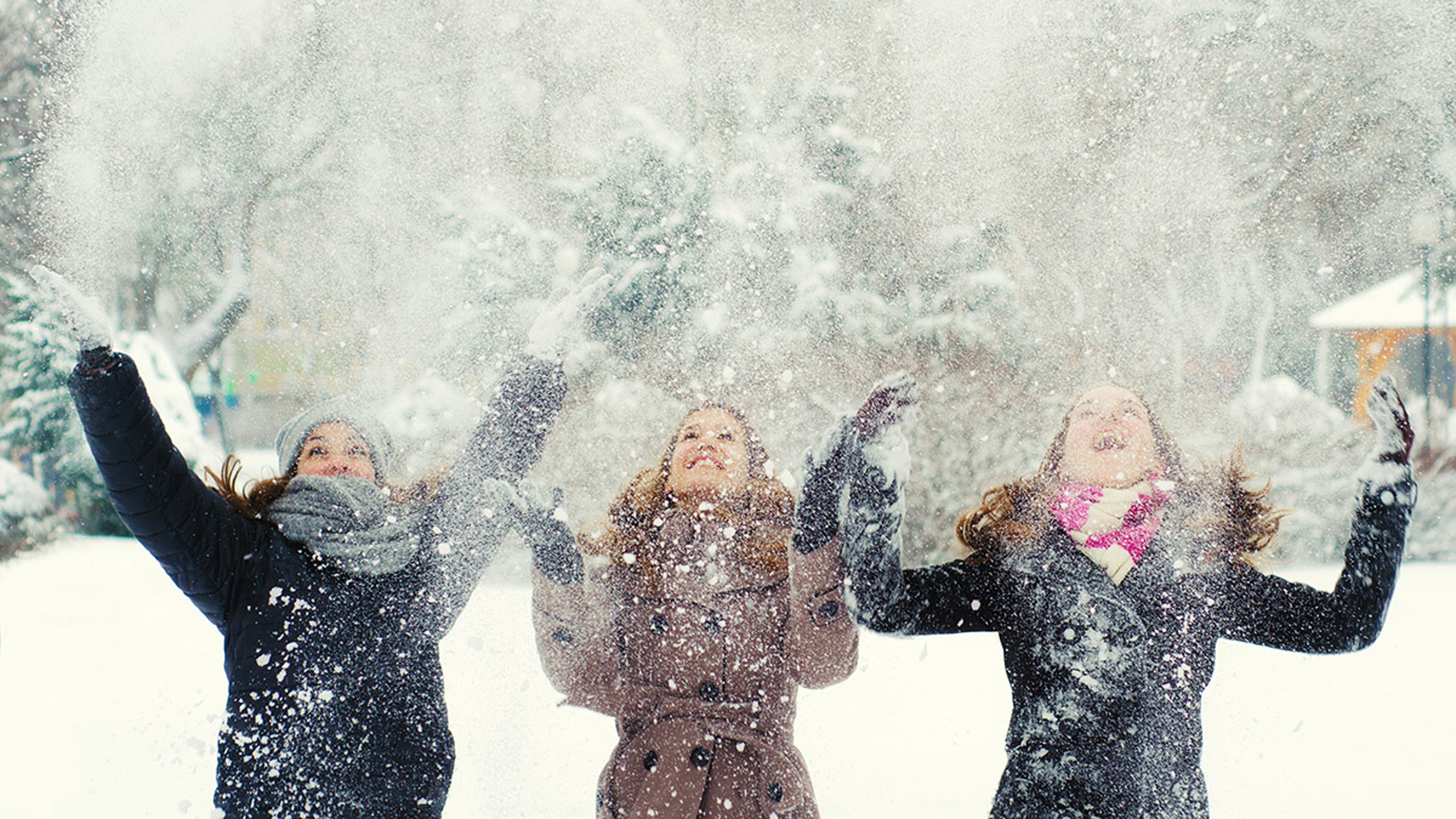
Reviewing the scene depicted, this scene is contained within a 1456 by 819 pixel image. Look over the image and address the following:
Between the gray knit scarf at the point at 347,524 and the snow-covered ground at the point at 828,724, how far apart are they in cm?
72

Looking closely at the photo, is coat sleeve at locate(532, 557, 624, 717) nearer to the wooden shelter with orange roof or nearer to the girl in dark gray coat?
the girl in dark gray coat

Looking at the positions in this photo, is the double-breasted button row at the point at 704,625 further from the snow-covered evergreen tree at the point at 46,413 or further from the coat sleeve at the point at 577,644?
the snow-covered evergreen tree at the point at 46,413

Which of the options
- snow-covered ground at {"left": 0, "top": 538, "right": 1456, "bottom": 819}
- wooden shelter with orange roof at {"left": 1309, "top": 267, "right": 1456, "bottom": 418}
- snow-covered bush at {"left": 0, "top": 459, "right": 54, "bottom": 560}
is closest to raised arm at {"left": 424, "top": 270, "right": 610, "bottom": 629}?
snow-covered ground at {"left": 0, "top": 538, "right": 1456, "bottom": 819}

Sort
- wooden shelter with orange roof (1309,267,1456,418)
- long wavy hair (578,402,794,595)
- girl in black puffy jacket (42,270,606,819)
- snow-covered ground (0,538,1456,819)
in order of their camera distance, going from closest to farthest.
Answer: girl in black puffy jacket (42,270,606,819) → long wavy hair (578,402,794,595) → snow-covered ground (0,538,1456,819) → wooden shelter with orange roof (1309,267,1456,418)

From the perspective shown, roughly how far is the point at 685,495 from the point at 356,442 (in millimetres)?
743

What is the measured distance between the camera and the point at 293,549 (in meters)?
2.02

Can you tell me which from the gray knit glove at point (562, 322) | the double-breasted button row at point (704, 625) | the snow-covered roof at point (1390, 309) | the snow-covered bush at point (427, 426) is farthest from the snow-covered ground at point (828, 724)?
the snow-covered roof at point (1390, 309)

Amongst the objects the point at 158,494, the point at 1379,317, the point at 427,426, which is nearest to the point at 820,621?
the point at 158,494

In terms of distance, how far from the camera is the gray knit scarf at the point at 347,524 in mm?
1973

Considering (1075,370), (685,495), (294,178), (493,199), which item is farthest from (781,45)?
(685,495)

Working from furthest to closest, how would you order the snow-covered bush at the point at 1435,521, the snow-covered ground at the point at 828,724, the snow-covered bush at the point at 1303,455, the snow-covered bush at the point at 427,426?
the snow-covered bush at the point at 1435,521
the snow-covered bush at the point at 1303,455
the snow-covered bush at the point at 427,426
the snow-covered ground at the point at 828,724

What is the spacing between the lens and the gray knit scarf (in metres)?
1.97

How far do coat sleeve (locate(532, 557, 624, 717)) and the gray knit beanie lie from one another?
1.64ft

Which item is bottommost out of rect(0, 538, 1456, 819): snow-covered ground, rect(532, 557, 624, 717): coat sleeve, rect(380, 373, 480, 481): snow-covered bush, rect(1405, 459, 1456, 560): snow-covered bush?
rect(0, 538, 1456, 819): snow-covered ground
